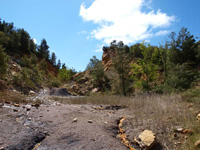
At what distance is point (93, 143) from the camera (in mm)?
2873

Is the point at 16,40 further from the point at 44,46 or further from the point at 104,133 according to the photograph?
the point at 104,133

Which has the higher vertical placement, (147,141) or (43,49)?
Answer: (43,49)

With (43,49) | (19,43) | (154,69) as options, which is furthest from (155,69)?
(43,49)

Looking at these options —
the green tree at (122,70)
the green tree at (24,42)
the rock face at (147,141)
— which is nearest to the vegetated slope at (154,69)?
the green tree at (122,70)

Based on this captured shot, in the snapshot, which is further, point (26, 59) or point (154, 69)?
point (26, 59)

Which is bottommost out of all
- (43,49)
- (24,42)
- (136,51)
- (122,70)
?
(122,70)

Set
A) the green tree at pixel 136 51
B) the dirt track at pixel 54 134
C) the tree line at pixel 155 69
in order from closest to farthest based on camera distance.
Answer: the dirt track at pixel 54 134 → the tree line at pixel 155 69 → the green tree at pixel 136 51

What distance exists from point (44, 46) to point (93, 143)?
5302cm

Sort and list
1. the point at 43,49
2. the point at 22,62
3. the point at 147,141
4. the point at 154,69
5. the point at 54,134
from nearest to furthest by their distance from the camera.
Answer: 1. the point at 147,141
2. the point at 54,134
3. the point at 154,69
4. the point at 22,62
5. the point at 43,49

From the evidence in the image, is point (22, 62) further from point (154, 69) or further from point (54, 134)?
point (54, 134)

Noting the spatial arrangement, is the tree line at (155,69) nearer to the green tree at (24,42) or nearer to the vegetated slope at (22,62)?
the vegetated slope at (22,62)

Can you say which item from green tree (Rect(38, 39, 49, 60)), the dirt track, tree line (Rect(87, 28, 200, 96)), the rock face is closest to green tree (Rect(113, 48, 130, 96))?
tree line (Rect(87, 28, 200, 96))

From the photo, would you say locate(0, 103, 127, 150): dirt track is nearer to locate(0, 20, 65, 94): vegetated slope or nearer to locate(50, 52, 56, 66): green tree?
locate(0, 20, 65, 94): vegetated slope

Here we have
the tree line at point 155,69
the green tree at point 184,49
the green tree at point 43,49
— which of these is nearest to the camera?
the tree line at point 155,69
